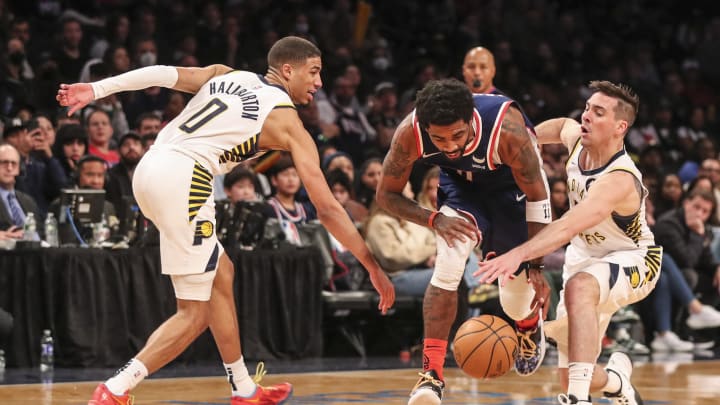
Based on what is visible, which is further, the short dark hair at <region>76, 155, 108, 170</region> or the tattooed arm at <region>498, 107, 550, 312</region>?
the short dark hair at <region>76, 155, 108, 170</region>

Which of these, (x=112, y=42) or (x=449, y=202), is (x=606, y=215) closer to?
(x=449, y=202)

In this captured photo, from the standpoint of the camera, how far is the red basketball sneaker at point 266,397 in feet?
20.1

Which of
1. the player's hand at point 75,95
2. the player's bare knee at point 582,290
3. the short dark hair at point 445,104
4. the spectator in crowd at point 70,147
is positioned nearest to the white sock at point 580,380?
the player's bare knee at point 582,290

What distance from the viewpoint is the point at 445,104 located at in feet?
18.6

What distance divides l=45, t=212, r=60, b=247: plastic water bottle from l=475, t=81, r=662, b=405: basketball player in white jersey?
4.05m

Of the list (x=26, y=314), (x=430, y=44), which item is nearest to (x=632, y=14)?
(x=430, y=44)

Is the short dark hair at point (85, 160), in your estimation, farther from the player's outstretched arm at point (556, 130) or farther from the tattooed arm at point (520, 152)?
the tattooed arm at point (520, 152)

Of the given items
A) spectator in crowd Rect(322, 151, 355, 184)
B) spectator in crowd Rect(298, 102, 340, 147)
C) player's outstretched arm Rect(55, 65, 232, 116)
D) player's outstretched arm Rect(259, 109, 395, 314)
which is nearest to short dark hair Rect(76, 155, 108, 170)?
spectator in crowd Rect(322, 151, 355, 184)

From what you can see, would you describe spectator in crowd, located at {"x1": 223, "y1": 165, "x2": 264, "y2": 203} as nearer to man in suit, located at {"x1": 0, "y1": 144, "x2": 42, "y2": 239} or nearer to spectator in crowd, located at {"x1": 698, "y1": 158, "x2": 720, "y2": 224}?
man in suit, located at {"x1": 0, "y1": 144, "x2": 42, "y2": 239}

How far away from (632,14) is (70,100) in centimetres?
1612

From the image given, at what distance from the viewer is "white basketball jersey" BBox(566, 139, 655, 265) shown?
20.2 ft

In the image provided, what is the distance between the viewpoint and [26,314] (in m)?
8.75

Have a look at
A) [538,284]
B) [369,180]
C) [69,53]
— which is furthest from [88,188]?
[538,284]

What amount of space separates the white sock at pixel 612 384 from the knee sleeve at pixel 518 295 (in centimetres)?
77
